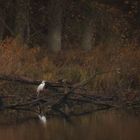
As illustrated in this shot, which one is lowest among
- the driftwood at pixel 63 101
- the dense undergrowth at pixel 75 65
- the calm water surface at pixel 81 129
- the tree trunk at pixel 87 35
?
the calm water surface at pixel 81 129

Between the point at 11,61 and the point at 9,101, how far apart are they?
7.04 feet

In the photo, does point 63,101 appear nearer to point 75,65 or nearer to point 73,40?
point 75,65

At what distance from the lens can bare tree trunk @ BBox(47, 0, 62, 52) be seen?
3497 centimetres

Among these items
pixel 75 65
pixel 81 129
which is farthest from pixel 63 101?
pixel 75 65

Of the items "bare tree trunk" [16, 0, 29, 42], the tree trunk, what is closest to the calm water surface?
"bare tree trunk" [16, 0, 29, 42]

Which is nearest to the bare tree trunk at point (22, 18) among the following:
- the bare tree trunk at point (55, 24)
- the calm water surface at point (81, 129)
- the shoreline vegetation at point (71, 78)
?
the bare tree trunk at point (55, 24)

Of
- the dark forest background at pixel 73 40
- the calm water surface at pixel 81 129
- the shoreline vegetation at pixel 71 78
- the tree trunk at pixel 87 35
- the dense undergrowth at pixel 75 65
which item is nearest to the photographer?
the calm water surface at pixel 81 129

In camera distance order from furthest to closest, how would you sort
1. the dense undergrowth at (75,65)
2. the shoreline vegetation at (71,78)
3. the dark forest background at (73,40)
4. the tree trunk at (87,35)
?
the tree trunk at (87,35) → the dark forest background at (73,40) → the dense undergrowth at (75,65) → the shoreline vegetation at (71,78)

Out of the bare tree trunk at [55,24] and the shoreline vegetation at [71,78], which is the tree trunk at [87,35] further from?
the bare tree trunk at [55,24]

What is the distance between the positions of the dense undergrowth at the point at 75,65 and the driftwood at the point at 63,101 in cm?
107

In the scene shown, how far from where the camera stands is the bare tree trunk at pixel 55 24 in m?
35.0

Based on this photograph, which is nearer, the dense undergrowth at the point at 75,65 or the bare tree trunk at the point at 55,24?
the dense undergrowth at the point at 75,65

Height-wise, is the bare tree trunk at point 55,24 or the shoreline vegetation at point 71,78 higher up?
the bare tree trunk at point 55,24

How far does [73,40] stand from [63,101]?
885 centimetres
